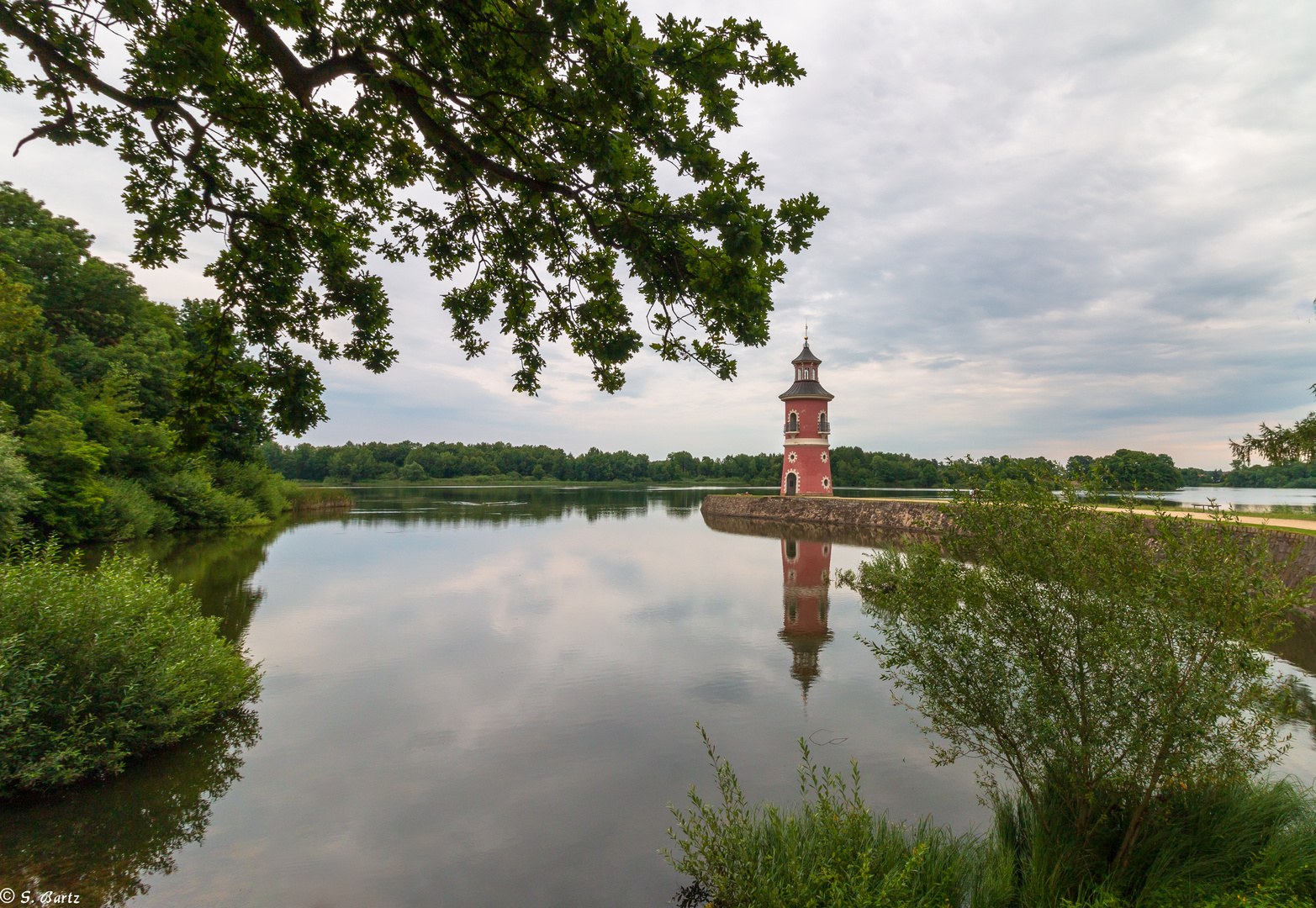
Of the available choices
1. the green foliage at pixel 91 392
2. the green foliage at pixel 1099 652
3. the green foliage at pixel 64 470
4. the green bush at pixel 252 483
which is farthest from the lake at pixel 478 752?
the green bush at pixel 252 483

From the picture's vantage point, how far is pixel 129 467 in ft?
90.4

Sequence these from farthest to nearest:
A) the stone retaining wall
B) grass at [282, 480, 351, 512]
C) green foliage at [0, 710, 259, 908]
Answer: grass at [282, 480, 351, 512]
the stone retaining wall
green foliage at [0, 710, 259, 908]

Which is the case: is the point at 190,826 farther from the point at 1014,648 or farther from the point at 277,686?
the point at 1014,648

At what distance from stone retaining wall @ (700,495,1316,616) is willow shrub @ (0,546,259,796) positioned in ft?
83.5

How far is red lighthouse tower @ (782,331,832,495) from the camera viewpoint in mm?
44281

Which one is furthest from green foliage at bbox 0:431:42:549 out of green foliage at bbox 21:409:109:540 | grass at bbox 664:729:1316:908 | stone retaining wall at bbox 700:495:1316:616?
stone retaining wall at bbox 700:495:1316:616

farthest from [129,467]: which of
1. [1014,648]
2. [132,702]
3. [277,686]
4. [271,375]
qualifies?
[1014,648]

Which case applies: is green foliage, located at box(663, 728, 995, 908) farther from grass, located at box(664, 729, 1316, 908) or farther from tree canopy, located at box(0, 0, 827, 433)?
tree canopy, located at box(0, 0, 827, 433)

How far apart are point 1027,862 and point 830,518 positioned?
117 ft

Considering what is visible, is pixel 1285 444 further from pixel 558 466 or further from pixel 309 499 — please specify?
pixel 558 466

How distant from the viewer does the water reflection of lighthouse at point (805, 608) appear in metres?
12.1

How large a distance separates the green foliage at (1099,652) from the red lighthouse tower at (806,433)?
3953cm

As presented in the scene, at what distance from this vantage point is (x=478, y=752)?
26.9 feet

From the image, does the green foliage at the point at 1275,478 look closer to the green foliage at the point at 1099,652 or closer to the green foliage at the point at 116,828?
the green foliage at the point at 1099,652
